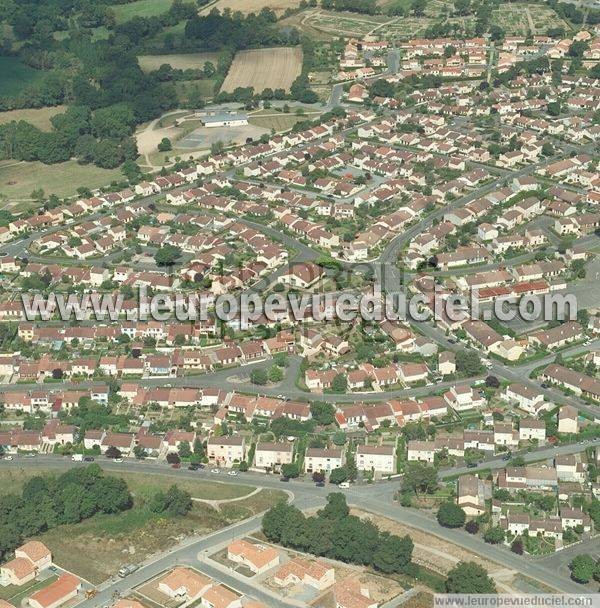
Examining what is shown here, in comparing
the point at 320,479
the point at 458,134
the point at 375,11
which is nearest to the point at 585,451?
the point at 320,479

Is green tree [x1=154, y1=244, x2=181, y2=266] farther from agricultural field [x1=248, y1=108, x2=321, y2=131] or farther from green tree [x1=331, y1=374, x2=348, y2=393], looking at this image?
agricultural field [x1=248, y1=108, x2=321, y2=131]

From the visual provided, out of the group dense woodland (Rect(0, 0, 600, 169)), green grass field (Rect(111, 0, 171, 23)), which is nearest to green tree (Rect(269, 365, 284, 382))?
dense woodland (Rect(0, 0, 600, 169))

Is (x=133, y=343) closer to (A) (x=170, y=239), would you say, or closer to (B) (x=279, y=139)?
(A) (x=170, y=239)

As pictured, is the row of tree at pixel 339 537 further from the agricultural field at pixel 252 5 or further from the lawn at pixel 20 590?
the agricultural field at pixel 252 5

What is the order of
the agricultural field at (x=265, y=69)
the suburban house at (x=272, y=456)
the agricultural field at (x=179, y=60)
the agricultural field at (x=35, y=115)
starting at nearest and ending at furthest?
the suburban house at (x=272, y=456) < the agricultural field at (x=35, y=115) < the agricultural field at (x=265, y=69) < the agricultural field at (x=179, y=60)

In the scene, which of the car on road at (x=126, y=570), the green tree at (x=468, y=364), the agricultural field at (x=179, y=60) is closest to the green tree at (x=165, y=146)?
the agricultural field at (x=179, y=60)

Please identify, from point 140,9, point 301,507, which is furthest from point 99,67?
point 301,507
